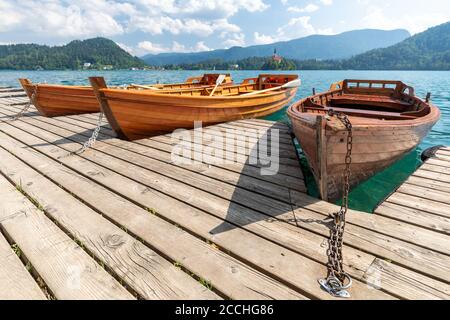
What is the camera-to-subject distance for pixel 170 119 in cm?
563

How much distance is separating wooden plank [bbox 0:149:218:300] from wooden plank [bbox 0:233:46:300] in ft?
1.43

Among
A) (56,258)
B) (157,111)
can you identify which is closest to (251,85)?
(157,111)

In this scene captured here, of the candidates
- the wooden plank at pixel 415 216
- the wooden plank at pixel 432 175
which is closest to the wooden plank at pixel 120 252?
the wooden plank at pixel 415 216

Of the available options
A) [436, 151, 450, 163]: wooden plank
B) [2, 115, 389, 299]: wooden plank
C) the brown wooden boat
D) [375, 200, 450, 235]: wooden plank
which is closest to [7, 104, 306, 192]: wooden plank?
the brown wooden boat

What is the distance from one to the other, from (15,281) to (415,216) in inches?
144

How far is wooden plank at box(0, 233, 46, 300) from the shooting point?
1.71 meters

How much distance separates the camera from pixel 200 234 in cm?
238

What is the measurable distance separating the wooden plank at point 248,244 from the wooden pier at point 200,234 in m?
0.01

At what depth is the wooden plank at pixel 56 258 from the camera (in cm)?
175

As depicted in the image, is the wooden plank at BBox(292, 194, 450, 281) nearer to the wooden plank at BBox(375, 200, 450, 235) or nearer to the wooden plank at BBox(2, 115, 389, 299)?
the wooden plank at BBox(375, 200, 450, 235)

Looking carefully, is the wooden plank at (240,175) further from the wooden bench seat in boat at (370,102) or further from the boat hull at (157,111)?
the wooden bench seat in boat at (370,102)

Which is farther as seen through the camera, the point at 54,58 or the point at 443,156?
the point at 54,58

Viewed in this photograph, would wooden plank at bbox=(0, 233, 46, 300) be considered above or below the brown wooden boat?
below

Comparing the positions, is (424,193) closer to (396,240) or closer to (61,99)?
(396,240)
